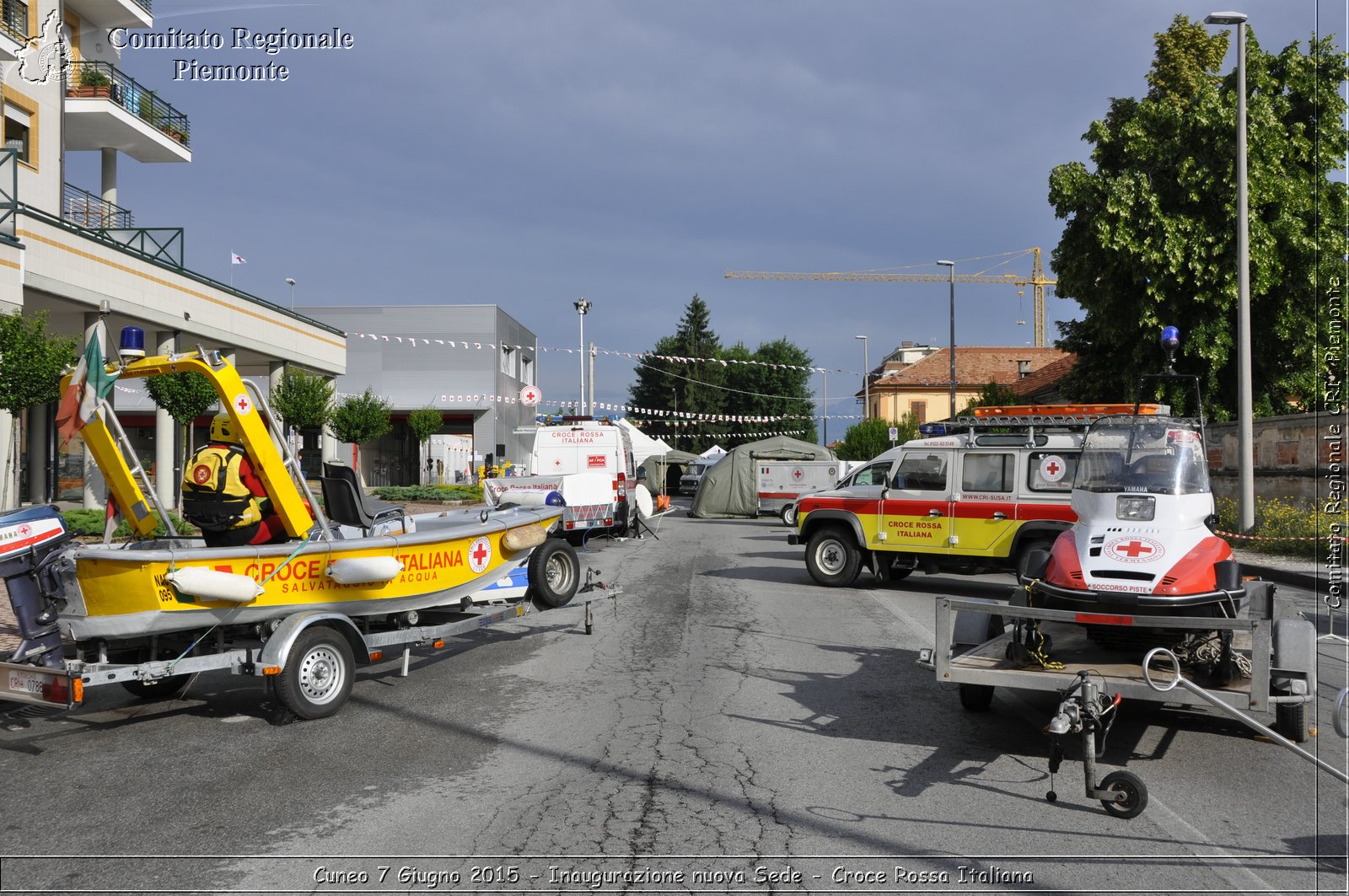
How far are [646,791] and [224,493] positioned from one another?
372cm

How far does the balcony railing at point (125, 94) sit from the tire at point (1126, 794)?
85.9ft

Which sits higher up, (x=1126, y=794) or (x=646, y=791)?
(x=1126, y=794)

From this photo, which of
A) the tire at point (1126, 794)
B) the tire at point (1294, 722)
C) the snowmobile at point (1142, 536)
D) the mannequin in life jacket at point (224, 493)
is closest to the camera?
the tire at point (1126, 794)

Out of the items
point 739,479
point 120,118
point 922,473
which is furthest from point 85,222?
point 922,473

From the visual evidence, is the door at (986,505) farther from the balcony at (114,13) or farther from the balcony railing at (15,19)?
the balcony at (114,13)

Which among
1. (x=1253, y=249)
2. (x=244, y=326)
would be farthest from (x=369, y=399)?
(x=1253, y=249)

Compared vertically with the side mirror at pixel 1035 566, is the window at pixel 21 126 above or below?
above

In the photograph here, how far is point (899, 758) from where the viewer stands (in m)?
5.81

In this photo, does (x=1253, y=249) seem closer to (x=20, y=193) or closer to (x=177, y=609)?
(x=177, y=609)

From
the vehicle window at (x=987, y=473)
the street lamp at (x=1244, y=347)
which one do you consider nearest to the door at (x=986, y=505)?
the vehicle window at (x=987, y=473)

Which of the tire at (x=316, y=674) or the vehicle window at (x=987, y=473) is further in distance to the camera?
the vehicle window at (x=987, y=473)

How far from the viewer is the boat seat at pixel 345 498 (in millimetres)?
7684

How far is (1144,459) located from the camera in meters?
6.99

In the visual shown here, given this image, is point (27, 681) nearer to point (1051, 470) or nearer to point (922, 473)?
point (922, 473)
